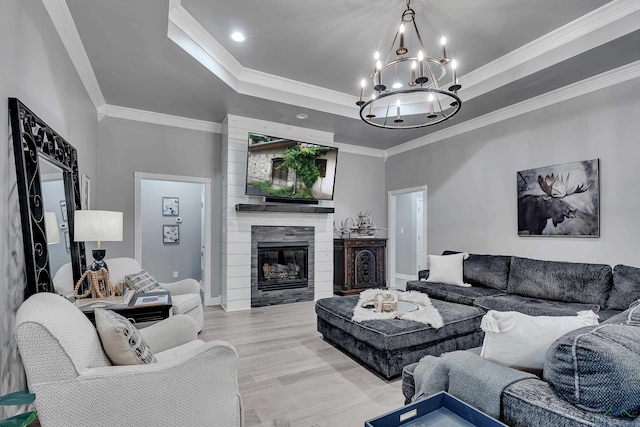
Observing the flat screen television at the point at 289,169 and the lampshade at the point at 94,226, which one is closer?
the lampshade at the point at 94,226

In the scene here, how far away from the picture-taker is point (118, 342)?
1532mm

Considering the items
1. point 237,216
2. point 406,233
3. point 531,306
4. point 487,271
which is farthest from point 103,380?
point 406,233

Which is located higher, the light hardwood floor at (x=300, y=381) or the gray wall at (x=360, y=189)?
the gray wall at (x=360, y=189)

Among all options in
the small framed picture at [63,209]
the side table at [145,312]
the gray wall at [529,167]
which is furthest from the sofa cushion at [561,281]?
the small framed picture at [63,209]

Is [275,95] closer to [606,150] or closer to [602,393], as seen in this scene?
[606,150]

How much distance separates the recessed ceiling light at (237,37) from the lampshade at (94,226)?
2.08 m

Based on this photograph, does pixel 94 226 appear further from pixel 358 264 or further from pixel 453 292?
pixel 358 264

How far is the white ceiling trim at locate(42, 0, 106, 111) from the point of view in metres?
2.46

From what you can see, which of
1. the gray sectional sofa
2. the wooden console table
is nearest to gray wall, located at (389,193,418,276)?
the wooden console table

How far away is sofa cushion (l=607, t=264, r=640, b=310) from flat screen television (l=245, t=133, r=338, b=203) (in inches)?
150

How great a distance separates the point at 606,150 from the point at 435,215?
8.36 feet

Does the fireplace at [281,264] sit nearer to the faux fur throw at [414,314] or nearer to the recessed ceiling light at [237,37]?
the faux fur throw at [414,314]

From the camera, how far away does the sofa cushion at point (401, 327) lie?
2.64 m

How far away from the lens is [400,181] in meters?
6.60
